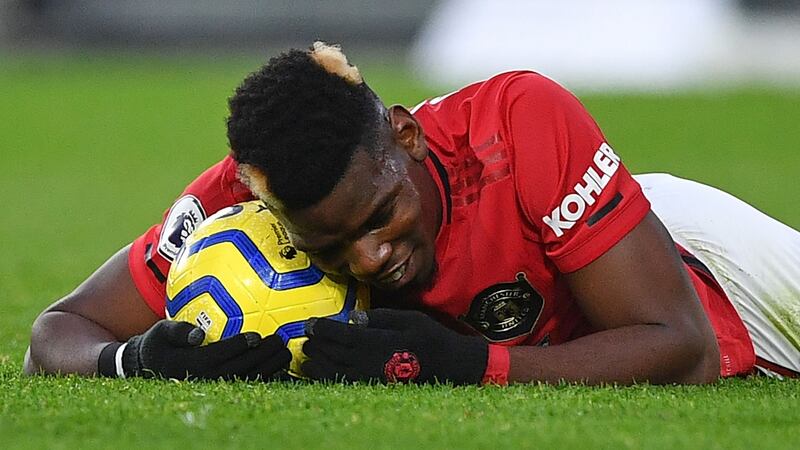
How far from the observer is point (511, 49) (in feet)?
90.9

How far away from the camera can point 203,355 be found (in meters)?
4.83

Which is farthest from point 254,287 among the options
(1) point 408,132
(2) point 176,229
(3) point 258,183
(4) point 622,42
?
(4) point 622,42

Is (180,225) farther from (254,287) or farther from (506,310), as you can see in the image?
(506,310)

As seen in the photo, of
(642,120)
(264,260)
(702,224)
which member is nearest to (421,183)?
(264,260)

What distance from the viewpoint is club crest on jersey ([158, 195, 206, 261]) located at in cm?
536

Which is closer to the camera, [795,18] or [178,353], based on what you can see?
[178,353]

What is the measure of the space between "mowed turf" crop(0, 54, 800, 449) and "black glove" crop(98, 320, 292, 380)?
6 cm

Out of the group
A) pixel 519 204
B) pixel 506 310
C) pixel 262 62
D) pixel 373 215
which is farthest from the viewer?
pixel 262 62

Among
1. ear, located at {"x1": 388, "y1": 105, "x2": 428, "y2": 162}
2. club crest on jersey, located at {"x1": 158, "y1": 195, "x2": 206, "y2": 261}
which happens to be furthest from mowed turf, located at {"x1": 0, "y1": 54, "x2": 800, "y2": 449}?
ear, located at {"x1": 388, "y1": 105, "x2": 428, "y2": 162}

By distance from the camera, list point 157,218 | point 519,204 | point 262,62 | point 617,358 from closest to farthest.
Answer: point 617,358, point 519,204, point 157,218, point 262,62

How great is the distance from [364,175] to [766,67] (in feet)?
81.7

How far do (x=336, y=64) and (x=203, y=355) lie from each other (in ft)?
3.21

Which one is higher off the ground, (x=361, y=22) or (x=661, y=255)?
(x=661, y=255)

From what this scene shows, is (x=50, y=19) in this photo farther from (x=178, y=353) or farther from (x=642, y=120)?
(x=178, y=353)
